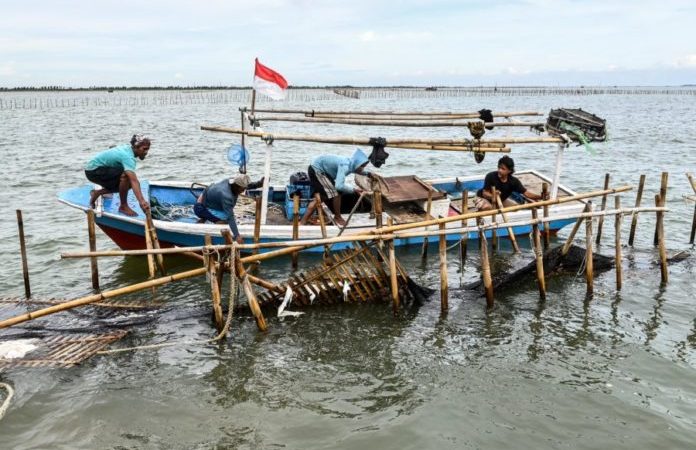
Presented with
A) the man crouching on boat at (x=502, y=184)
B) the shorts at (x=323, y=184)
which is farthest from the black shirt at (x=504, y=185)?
the shorts at (x=323, y=184)

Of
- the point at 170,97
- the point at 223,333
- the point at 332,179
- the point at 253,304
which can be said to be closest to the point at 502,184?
the point at 332,179

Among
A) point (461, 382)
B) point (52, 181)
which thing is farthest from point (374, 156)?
point (52, 181)

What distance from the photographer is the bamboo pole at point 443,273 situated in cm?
821

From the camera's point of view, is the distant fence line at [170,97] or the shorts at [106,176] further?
the distant fence line at [170,97]

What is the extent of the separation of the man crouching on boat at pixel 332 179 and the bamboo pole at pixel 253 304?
335 cm

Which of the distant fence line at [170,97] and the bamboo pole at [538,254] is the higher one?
the distant fence line at [170,97]

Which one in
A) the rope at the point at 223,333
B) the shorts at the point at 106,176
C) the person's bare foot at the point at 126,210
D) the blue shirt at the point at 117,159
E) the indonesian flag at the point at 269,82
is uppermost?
the indonesian flag at the point at 269,82

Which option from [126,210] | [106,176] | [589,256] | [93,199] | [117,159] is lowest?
[589,256]

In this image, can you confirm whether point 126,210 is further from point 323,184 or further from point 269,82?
point 323,184

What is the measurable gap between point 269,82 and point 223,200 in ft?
7.97

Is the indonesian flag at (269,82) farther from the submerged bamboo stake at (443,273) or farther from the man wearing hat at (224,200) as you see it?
the submerged bamboo stake at (443,273)

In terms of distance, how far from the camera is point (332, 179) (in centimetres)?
1123

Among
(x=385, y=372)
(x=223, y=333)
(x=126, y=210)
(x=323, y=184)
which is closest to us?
(x=385, y=372)

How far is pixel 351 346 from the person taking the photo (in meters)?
8.02
